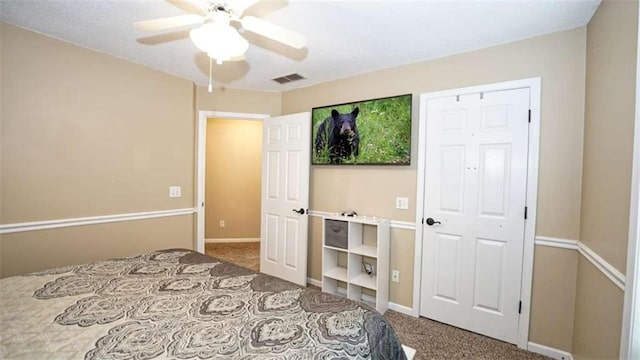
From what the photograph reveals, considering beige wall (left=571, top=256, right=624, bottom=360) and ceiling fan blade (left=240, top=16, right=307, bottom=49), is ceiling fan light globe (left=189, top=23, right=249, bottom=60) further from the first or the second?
beige wall (left=571, top=256, right=624, bottom=360)

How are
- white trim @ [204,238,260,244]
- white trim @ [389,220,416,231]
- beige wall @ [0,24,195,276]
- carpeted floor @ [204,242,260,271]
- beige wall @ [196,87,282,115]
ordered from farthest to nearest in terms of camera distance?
1. white trim @ [204,238,260,244]
2. carpeted floor @ [204,242,260,271]
3. beige wall @ [196,87,282,115]
4. white trim @ [389,220,416,231]
5. beige wall @ [0,24,195,276]

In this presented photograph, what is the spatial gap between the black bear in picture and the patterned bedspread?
67.4 inches

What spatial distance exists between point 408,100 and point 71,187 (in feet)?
9.95

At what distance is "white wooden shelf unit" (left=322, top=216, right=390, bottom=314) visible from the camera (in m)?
2.62

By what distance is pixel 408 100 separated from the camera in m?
2.60

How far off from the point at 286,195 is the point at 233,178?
224cm

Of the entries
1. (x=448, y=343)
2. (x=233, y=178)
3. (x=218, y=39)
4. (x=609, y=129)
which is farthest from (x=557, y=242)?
(x=233, y=178)

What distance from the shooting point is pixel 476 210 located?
2.31 metres

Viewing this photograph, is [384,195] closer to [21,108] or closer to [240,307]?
[240,307]

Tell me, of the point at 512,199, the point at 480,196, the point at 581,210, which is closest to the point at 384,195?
the point at 480,196

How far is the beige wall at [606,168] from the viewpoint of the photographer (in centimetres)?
128

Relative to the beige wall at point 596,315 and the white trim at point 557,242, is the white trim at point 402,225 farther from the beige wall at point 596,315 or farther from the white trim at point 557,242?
the beige wall at point 596,315

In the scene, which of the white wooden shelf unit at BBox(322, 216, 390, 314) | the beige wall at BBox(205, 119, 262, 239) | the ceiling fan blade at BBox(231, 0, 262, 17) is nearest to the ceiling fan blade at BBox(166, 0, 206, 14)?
the ceiling fan blade at BBox(231, 0, 262, 17)

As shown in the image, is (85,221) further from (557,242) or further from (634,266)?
(557,242)
